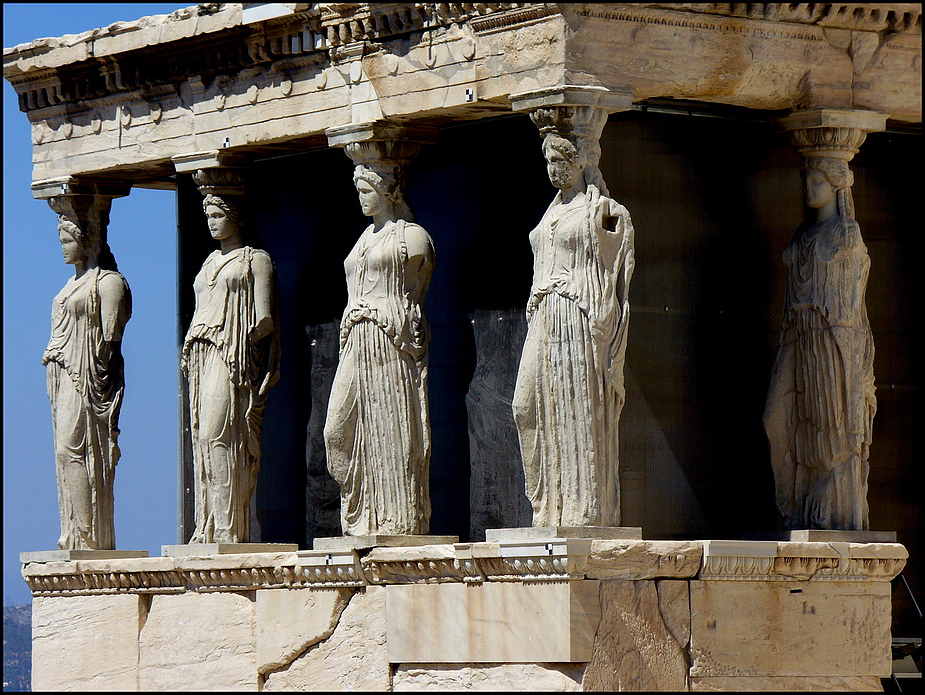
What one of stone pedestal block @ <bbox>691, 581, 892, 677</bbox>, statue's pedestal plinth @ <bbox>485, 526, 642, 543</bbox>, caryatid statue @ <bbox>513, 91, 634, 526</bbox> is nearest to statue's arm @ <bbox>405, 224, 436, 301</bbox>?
caryatid statue @ <bbox>513, 91, 634, 526</bbox>

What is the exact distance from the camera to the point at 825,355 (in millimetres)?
15906

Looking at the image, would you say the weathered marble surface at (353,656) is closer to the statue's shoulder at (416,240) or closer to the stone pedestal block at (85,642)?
the stone pedestal block at (85,642)

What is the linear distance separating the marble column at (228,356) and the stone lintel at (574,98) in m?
2.69

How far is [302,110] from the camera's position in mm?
16578

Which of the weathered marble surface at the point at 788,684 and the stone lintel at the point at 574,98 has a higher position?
the stone lintel at the point at 574,98

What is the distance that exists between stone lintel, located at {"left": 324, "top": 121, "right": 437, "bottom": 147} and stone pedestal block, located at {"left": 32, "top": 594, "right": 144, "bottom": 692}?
348cm

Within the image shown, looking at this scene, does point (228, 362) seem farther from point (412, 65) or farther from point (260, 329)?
point (412, 65)

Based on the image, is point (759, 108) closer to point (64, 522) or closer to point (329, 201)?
point (329, 201)

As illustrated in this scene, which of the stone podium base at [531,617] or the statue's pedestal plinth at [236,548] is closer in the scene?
the stone podium base at [531,617]

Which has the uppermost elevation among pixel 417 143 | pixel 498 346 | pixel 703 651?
pixel 417 143

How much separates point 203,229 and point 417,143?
8.21 feet

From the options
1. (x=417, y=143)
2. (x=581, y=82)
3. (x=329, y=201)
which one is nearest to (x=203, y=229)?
(x=329, y=201)

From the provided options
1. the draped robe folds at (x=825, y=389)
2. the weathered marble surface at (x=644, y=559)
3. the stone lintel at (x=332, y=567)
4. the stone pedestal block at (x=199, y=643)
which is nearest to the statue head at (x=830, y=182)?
the draped robe folds at (x=825, y=389)

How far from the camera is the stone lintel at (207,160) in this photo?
56.0 ft
